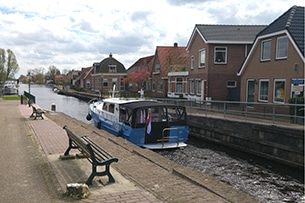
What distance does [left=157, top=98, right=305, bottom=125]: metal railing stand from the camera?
13.3 m

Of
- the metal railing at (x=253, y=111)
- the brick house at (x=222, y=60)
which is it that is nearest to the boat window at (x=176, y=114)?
the metal railing at (x=253, y=111)

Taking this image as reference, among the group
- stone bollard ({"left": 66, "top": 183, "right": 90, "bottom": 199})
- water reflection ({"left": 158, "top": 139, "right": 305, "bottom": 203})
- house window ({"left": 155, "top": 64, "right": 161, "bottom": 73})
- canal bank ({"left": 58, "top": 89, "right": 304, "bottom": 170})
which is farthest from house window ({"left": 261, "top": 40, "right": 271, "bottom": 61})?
house window ({"left": 155, "top": 64, "right": 161, "bottom": 73})

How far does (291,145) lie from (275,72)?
781cm

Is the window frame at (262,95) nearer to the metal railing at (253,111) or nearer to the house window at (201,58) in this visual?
the metal railing at (253,111)

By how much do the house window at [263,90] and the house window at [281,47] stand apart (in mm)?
1988

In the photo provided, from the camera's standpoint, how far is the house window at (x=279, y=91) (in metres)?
18.1

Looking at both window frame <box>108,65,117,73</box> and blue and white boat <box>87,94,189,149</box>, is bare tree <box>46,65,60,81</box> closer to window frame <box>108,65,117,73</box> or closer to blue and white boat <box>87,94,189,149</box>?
window frame <box>108,65,117,73</box>

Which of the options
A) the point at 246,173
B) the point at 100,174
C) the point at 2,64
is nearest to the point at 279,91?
the point at 246,173

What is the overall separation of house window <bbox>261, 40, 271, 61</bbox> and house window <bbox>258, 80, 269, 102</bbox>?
5.08 feet

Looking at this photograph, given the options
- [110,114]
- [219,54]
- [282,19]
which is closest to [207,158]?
[110,114]

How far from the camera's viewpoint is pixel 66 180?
245 inches

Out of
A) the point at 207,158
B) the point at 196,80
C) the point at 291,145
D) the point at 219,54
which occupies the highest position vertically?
the point at 219,54

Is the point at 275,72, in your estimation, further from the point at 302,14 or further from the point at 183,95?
the point at 183,95

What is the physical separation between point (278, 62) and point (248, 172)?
9.70m
